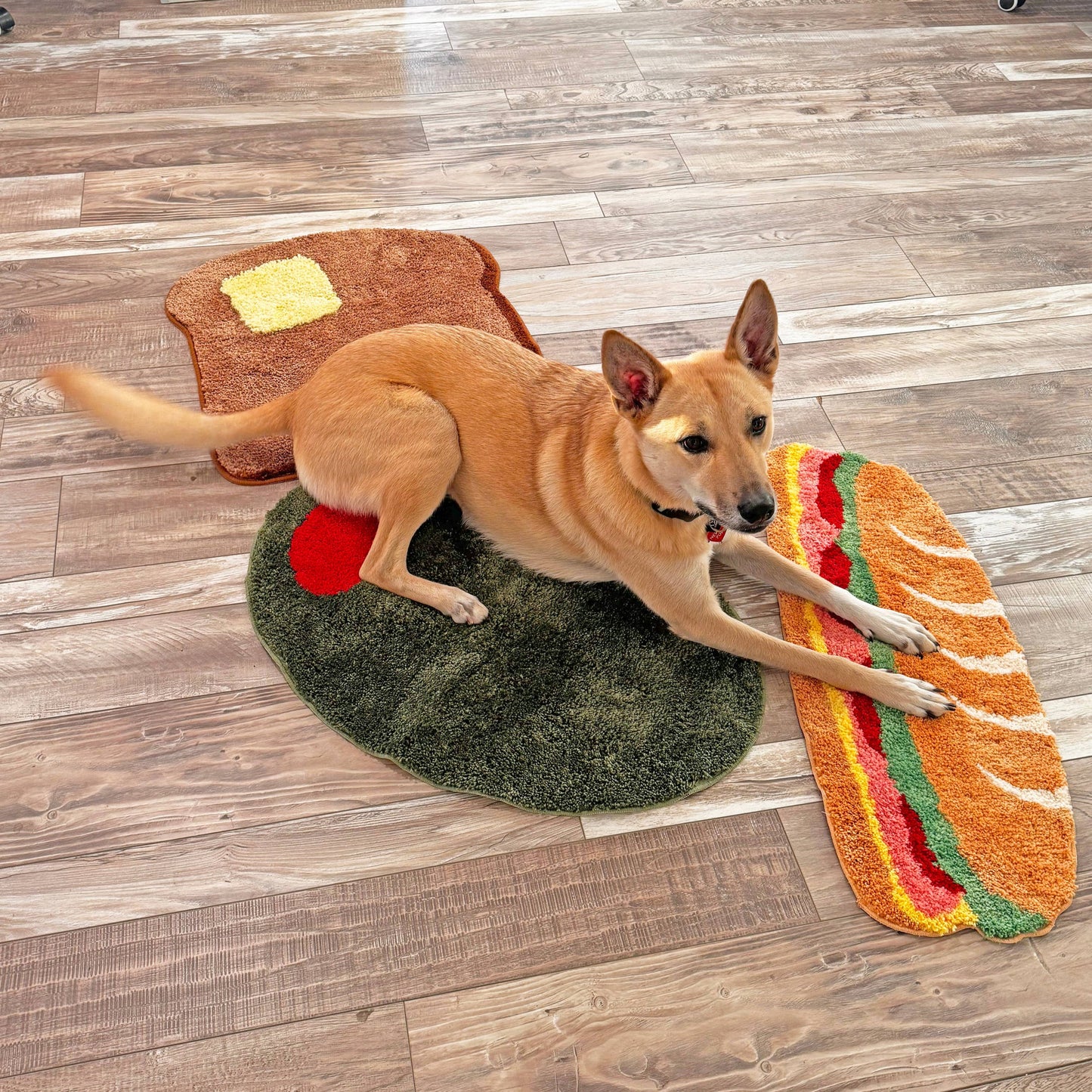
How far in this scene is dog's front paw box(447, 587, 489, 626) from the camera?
2059 mm

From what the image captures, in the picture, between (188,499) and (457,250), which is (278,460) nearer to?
(188,499)

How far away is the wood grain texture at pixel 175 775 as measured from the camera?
175 cm

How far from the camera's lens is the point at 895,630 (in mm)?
2051

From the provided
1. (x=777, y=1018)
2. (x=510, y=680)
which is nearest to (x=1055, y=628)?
(x=777, y=1018)

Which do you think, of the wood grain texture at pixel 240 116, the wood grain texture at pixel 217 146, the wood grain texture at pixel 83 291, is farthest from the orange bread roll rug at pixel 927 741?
the wood grain texture at pixel 240 116

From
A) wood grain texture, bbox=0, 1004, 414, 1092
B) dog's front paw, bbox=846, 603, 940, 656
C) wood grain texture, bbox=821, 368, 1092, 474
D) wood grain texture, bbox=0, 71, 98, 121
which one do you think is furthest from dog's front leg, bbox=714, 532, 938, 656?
wood grain texture, bbox=0, 71, 98, 121

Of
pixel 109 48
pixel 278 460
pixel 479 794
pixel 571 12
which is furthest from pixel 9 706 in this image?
pixel 571 12

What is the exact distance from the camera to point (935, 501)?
239 centimetres

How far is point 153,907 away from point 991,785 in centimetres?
159

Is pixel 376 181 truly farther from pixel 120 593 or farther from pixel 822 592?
pixel 822 592

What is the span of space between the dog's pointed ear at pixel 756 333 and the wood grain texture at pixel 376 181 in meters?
1.68

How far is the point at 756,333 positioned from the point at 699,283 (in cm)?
124

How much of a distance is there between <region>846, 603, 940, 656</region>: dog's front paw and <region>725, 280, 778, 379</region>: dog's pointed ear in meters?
0.60

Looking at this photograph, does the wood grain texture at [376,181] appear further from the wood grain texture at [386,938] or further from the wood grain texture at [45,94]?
the wood grain texture at [386,938]
